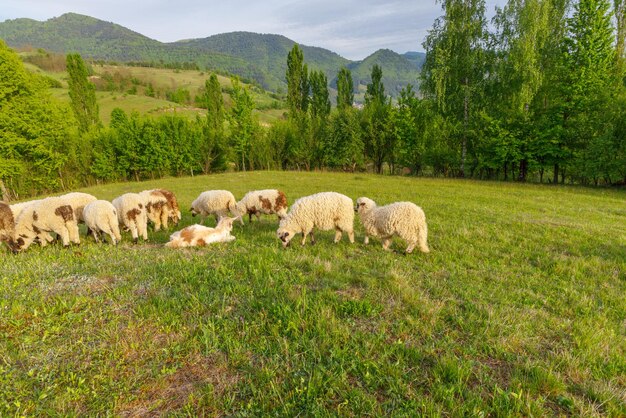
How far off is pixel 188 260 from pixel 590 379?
7.15 metres

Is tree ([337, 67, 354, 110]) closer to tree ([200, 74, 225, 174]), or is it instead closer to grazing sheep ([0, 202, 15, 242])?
tree ([200, 74, 225, 174])

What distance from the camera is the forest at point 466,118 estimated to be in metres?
26.7

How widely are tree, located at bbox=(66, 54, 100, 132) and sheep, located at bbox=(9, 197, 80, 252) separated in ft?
170

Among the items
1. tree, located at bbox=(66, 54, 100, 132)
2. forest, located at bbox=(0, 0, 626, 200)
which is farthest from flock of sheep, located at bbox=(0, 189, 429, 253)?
tree, located at bbox=(66, 54, 100, 132)

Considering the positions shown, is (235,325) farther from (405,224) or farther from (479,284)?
(405,224)

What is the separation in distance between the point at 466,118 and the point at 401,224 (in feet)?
97.4

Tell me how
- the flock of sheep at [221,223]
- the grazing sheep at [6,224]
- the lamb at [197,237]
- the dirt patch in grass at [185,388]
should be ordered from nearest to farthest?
the dirt patch in grass at [185,388]
the flock of sheep at [221,223]
the lamb at [197,237]
the grazing sheep at [6,224]

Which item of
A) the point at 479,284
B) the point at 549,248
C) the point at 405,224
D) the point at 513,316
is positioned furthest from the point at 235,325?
the point at 549,248

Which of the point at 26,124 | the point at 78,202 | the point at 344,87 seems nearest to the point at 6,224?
the point at 78,202

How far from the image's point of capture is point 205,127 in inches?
1999

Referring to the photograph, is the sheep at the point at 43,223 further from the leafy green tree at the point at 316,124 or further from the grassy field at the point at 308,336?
the leafy green tree at the point at 316,124

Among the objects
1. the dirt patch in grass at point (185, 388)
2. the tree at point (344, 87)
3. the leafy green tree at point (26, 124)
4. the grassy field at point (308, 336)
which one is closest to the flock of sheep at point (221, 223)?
the grassy field at point (308, 336)

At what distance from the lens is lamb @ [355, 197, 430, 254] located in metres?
8.11

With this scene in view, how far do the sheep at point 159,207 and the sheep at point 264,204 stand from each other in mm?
2889
